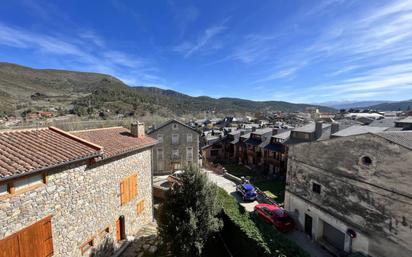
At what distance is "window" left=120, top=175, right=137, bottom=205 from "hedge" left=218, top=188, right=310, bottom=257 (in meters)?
5.85

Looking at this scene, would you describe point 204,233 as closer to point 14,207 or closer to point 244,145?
point 14,207

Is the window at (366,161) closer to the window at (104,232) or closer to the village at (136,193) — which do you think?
the village at (136,193)

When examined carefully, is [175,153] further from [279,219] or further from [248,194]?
[279,219]

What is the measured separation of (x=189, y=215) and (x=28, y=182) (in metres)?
6.94

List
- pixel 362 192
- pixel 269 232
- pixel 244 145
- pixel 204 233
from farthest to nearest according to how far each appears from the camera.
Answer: pixel 244 145, pixel 362 192, pixel 269 232, pixel 204 233

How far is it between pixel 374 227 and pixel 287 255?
260 inches

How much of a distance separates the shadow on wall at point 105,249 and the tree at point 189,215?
115 inches

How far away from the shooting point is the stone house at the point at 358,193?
1128cm

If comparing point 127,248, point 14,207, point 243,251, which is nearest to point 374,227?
point 243,251

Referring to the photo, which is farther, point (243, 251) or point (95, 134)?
point (95, 134)

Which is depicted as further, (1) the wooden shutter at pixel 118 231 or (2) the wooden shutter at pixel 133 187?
(2) the wooden shutter at pixel 133 187

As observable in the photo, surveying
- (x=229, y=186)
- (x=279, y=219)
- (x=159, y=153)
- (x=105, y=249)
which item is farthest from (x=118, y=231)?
(x=159, y=153)

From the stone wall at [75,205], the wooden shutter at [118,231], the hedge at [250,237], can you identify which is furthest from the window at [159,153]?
the wooden shutter at [118,231]

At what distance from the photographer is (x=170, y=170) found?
35.4m
